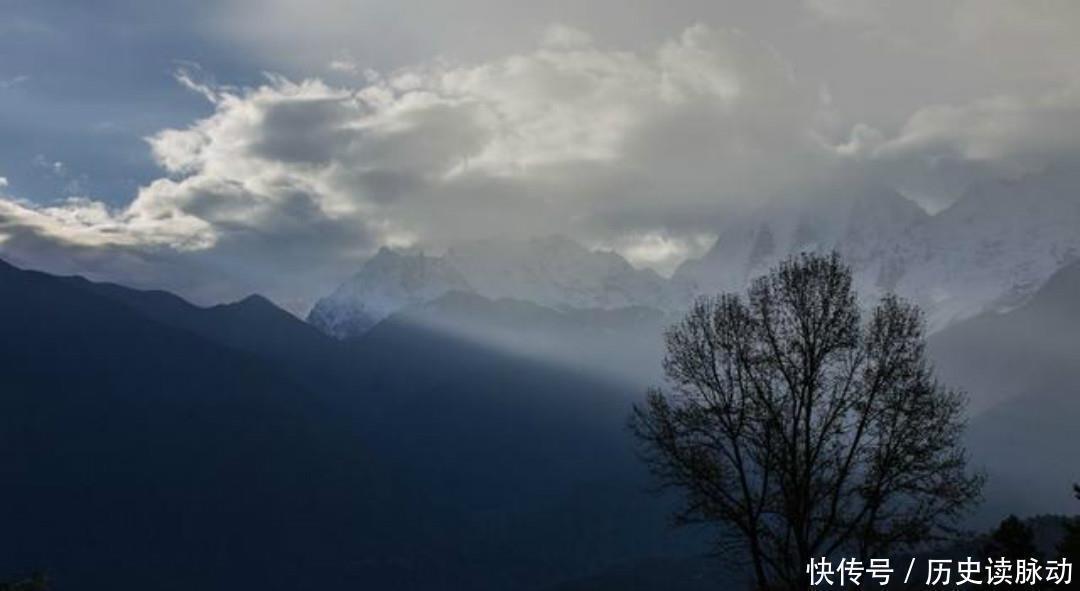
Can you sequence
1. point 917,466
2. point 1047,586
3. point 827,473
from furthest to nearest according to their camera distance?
point 1047,586 → point 827,473 → point 917,466

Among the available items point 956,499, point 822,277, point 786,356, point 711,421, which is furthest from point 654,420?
point 956,499

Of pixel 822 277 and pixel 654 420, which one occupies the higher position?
pixel 822 277

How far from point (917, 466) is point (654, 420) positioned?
6914 millimetres

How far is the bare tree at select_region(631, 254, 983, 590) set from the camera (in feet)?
98.6

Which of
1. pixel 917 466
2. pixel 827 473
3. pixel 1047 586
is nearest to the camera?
pixel 917 466

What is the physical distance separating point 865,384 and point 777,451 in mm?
2928

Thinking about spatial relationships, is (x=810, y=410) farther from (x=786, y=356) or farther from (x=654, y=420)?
(x=654, y=420)

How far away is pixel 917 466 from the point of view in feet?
98.5

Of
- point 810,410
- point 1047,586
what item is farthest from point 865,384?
point 1047,586

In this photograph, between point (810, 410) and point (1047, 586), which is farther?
point (1047, 586)

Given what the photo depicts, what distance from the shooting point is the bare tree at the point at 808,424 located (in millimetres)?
30047

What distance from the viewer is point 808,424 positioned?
30.0 metres

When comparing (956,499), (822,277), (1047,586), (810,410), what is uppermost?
(822,277)

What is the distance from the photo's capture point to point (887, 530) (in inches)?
1228
